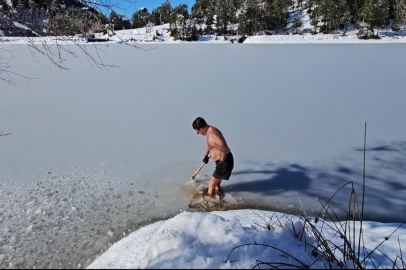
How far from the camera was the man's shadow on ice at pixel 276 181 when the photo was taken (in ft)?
13.2

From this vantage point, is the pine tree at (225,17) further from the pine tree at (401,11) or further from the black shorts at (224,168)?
the black shorts at (224,168)

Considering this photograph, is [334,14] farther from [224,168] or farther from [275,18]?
[224,168]

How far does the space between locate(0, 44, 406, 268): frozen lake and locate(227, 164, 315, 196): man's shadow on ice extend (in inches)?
1.0

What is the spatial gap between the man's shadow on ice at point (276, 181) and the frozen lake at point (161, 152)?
0.03m

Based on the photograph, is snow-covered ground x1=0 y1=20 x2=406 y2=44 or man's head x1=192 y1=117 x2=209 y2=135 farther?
snow-covered ground x1=0 y1=20 x2=406 y2=44

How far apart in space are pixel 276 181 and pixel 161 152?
2.13 metres

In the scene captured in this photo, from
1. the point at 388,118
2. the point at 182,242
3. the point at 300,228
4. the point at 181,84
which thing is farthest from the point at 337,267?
the point at 181,84

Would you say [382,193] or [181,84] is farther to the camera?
[181,84]

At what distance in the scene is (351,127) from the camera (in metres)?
6.15

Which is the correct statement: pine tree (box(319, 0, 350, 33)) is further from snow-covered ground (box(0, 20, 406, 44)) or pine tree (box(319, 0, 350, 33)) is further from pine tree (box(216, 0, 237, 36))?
pine tree (box(216, 0, 237, 36))

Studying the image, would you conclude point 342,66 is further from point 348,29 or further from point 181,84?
point 348,29

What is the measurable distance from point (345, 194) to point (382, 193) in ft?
1.74

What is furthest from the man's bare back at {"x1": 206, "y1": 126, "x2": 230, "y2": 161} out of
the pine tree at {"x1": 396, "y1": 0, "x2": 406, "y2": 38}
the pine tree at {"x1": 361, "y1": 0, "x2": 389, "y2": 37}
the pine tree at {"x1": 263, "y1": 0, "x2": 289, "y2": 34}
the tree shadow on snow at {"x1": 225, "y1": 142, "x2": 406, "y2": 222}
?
the pine tree at {"x1": 263, "y1": 0, "x2": 289, "y2": 34}

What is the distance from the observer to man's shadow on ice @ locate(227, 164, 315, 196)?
4.02 m
